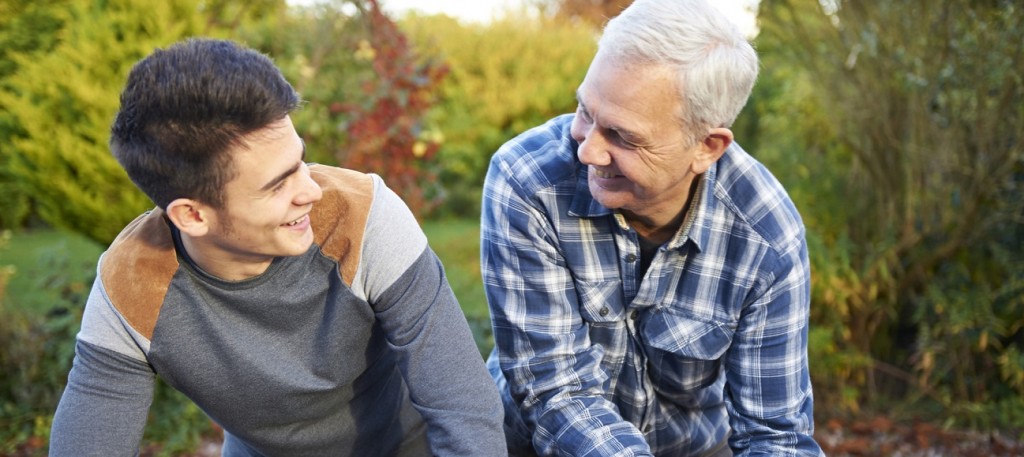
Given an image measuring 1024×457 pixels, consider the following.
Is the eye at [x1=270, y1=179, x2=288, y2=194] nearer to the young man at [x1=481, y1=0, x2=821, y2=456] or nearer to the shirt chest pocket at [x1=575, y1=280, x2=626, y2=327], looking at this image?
the young man at [x1=481, y1=0, x2=821, y2=456]

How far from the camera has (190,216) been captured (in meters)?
1.86

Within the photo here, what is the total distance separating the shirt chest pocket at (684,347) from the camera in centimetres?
223

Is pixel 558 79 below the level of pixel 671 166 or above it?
below

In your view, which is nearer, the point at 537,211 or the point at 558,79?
the point at 537,211

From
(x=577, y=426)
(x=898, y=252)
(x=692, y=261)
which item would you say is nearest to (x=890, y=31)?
(x=898, y=252)

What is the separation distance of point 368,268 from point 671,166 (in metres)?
0.70

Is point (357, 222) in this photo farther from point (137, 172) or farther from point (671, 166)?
point (671, 166)

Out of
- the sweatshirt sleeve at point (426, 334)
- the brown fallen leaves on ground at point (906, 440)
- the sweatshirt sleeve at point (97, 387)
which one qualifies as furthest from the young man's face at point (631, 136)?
the brown fallen leaves on ground at point (906, 440)

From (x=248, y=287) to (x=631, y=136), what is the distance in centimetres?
87

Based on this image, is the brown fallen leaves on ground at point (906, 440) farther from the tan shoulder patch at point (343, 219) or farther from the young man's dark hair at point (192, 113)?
the young man's dark hair at point (192, 113)

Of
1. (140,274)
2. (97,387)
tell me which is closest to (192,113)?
(140,274)

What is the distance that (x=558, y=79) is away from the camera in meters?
9.30

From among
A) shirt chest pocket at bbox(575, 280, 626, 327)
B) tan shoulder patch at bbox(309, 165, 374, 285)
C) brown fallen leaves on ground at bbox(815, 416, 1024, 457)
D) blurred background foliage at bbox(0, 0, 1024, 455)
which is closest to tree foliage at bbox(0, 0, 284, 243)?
blurred background foliage at bbox(0, 0, 1024, 455)

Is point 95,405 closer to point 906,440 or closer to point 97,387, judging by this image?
point 97,387
